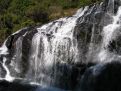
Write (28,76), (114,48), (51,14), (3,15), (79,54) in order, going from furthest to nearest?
(3,15) < (51,14) < (28,76) < (79,54) < (114,48)

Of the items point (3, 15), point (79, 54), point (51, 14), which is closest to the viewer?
point (79, 54)

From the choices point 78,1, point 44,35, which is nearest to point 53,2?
point 78,1

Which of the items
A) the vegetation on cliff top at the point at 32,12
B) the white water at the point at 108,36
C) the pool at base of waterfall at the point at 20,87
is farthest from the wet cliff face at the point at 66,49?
the vegetation on cliff top at the point at 32,12

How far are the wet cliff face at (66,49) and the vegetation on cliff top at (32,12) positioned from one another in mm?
6631

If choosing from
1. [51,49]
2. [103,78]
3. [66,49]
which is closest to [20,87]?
[51,49]

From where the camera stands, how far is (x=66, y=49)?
26297 millimetres

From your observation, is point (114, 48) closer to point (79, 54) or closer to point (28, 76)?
point (79, 54)

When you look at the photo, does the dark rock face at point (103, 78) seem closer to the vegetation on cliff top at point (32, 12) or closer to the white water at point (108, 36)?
the white water at point (108, 36)

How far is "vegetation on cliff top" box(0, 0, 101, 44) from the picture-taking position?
36000 mm

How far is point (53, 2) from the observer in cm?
4075

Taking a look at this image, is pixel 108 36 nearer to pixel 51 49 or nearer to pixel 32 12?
pixel 51 49

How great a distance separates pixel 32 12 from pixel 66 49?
1187 centimetres

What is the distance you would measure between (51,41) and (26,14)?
11.6 meters

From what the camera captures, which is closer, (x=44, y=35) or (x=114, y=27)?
(x=114, y=27)
